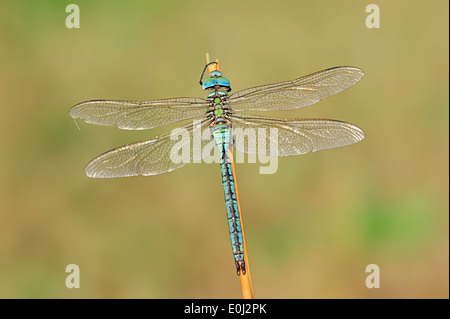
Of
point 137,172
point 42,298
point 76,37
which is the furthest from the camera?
point 76,37

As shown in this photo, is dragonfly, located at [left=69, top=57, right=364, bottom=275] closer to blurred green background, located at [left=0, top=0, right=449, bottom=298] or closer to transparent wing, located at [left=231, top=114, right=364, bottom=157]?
transparent wing, located at [left=231, top=114, right=364, bottom=157]

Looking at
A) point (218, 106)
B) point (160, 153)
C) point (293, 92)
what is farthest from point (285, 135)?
point (160, 153)

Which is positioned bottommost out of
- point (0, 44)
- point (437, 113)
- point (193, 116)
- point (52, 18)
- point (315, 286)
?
point (315, 286)

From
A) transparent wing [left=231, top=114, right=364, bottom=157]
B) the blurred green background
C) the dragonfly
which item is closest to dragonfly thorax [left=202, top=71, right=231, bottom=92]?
the dragonfly

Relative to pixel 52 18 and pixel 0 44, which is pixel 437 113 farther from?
pixel 0 44

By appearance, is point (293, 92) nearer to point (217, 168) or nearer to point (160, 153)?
point (160, 153)

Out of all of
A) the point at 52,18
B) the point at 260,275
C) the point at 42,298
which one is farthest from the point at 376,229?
the point at 52,18
